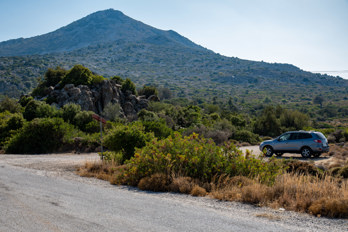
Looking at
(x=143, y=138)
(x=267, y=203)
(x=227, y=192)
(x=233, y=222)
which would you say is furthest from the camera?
(x=143, y=138)

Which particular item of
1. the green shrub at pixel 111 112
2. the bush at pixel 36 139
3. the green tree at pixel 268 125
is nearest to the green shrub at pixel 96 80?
the green shrub at pixel 111 112

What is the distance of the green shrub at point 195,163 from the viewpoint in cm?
982

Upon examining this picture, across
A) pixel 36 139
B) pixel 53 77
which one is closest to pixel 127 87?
pixel 53 77

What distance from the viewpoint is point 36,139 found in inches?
915

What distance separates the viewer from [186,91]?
118 meters

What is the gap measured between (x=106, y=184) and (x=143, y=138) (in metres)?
3.91

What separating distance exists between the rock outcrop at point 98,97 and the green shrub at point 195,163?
2426 cm

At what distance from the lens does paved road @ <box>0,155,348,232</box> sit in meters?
5.85

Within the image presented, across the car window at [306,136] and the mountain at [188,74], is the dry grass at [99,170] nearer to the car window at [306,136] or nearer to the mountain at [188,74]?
the car window at [306,136]

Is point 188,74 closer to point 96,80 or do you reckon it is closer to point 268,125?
point 268,125

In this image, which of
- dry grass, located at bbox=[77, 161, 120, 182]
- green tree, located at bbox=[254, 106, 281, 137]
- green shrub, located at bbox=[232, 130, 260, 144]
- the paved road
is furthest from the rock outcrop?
the paved road

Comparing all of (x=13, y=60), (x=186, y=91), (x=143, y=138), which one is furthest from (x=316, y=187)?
(x=13, y=60)

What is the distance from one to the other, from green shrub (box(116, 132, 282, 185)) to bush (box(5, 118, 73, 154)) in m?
14.6

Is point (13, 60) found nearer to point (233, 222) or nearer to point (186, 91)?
point (186, 91)
